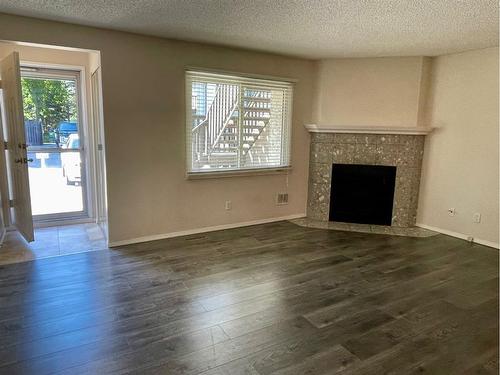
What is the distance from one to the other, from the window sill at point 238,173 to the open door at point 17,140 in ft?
5.62

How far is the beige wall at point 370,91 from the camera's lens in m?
4.55

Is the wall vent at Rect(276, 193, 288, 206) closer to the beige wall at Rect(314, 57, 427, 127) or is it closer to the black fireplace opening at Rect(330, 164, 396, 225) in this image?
the black fireplace opening at Rect(330, 164, 396, 225)

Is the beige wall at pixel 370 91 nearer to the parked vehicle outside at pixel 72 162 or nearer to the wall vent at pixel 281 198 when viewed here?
the wall vent at pixel 281 198

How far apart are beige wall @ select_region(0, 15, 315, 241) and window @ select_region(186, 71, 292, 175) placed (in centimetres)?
14

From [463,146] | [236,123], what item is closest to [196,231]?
[236,123]

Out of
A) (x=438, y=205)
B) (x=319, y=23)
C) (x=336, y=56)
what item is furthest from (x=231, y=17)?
(x=438, y=205)

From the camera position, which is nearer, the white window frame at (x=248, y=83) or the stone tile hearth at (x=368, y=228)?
the white window frame at (x=248, y=83)

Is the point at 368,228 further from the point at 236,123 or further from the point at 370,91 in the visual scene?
the point at 236,123

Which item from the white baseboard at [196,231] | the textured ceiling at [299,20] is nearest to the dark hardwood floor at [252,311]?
the white baseboard at [196,231]

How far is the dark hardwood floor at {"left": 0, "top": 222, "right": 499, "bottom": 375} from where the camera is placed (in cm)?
203

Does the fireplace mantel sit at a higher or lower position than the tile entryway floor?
higher

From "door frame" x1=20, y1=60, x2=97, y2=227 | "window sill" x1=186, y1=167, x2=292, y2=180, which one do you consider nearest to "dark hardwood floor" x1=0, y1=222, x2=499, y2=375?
"window sill" x1=186, y1=167, x2=292, y2=180

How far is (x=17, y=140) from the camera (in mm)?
3555

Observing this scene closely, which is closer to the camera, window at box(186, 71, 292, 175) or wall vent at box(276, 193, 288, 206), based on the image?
window at box(186, 71, 292, 175)
